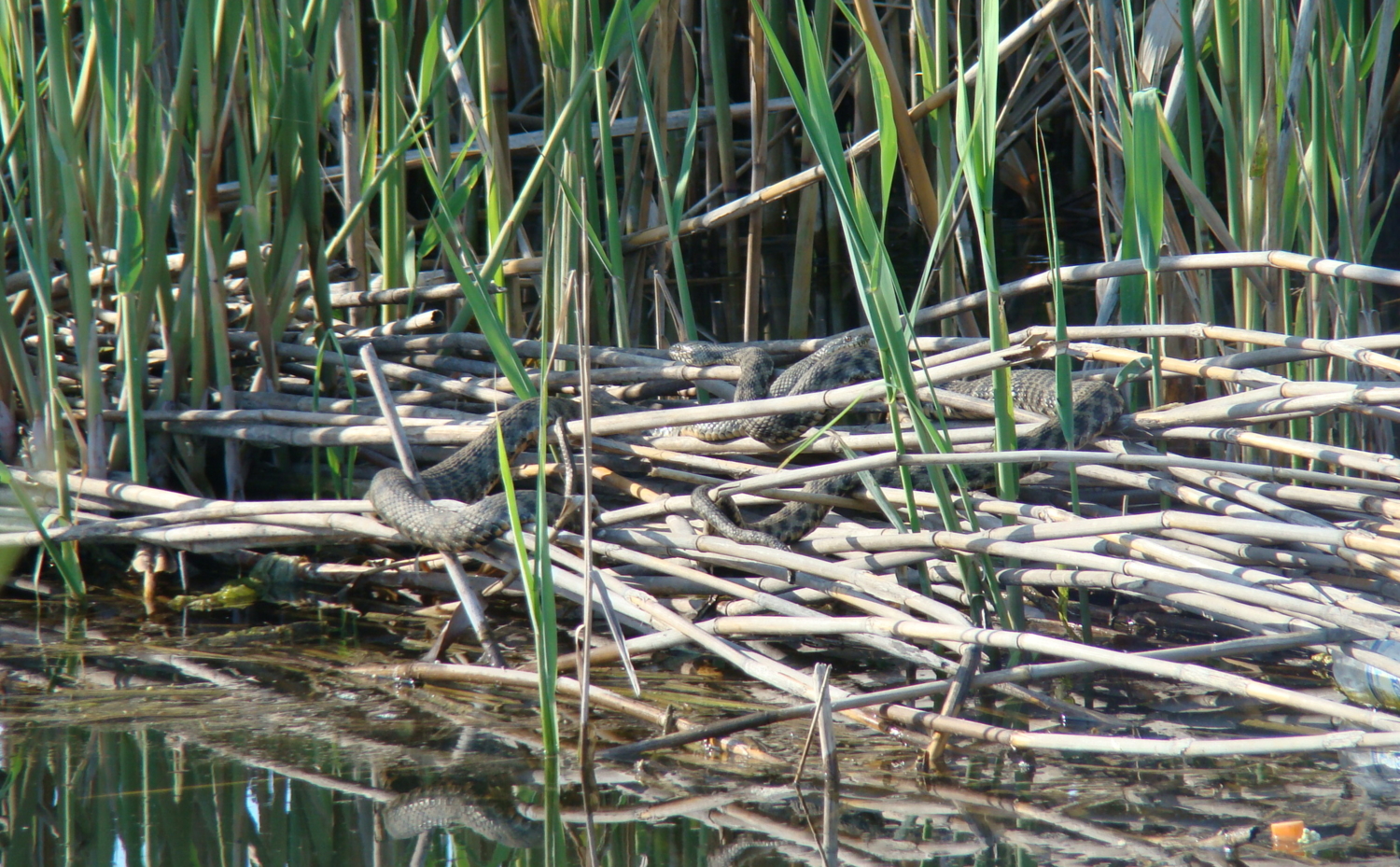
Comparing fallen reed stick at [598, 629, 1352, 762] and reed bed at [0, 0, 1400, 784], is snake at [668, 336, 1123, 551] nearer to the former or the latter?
reed bed at [0, 0, 1400, 784]

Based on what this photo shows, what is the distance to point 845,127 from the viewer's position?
7.67 m

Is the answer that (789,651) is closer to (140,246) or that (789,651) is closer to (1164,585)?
(1164,585)

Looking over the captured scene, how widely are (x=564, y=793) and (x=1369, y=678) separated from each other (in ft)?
5.63

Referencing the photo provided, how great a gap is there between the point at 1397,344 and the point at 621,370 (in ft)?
7.46

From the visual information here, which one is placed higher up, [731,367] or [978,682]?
[731,367]

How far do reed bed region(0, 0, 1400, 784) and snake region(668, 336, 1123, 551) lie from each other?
0.07m

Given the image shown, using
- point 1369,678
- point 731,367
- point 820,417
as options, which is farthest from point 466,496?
point 1369,678

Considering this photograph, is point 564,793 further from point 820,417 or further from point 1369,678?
point 820,417

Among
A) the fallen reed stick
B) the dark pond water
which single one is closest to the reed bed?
the fallen reed stick

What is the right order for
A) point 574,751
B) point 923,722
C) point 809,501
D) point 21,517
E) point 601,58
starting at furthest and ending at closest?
point 21,517 < point 601,58 < point 809,501 < point 574,751 < point 923,722

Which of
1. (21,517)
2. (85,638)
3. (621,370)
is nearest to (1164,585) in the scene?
(621,370)

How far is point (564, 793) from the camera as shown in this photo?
2678mm

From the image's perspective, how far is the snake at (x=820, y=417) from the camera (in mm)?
3477

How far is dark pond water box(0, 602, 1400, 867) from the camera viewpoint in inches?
94.3
